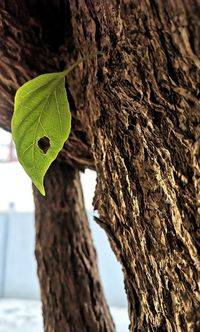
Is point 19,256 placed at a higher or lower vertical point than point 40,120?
lower

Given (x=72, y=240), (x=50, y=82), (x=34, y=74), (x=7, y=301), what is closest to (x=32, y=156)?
(x=50, y=82)

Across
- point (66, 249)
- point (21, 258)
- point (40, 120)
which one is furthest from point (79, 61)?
point (21, 258)

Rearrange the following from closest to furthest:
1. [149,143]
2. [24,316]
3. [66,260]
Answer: [149,143] < [66,260] < [24,316]

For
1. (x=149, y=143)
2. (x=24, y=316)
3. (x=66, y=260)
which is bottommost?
(x=24, y=316)

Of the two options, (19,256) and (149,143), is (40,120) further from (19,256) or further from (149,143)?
(19,256)

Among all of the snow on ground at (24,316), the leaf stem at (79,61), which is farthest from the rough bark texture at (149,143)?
the snow on ground at (24,316)

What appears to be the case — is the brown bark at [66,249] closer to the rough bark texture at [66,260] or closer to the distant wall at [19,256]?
the rough bark texture at [66,260]

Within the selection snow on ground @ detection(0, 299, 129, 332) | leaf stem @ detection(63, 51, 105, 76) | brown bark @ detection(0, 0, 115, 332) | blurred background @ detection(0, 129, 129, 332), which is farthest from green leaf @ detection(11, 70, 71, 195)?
blurred background @ detection(0, 129, 129, 332)
